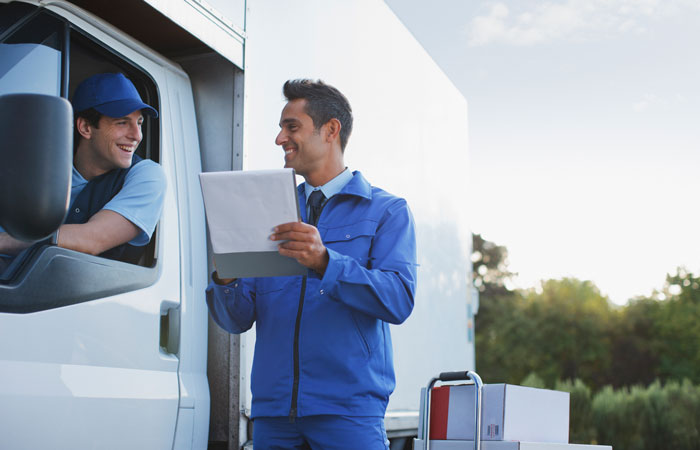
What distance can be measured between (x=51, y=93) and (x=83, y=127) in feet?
0.93

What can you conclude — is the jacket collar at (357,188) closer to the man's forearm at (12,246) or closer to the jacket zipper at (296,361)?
the jacket zipper at (296,361)

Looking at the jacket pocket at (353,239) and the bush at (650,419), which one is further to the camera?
the bush at (650,419)

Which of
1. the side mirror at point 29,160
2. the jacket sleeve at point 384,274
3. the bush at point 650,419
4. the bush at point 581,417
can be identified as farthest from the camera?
the bush at point 581,417

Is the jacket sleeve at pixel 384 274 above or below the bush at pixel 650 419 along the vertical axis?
above

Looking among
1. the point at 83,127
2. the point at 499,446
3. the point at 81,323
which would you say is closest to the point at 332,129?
the point at 83,127

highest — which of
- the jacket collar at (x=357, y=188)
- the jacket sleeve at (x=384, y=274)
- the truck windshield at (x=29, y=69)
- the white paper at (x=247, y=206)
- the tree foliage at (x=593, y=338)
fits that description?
the truck windshield at (x=29, y=69)

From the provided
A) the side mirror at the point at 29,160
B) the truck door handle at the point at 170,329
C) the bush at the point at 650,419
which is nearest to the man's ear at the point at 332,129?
the truck door handle at the point at 170,329

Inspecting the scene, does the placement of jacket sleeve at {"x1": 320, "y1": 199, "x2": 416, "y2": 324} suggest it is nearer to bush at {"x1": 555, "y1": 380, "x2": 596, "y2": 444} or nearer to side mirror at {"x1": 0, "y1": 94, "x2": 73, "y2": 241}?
side mirror at {"x1": 0, "y1": 94, "x2": 73, "y2": 241}

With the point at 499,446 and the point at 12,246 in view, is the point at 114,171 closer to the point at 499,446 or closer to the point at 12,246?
the point at 12,246

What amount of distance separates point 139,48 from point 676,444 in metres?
12.5

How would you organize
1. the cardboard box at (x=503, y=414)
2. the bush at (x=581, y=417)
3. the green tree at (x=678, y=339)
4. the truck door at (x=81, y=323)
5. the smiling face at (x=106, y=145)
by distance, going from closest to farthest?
the truck door at (x=81, y=323), the smiling face at (x=106, y=145), the cardboard box at (x=503, y=414), the bush at (x=581, y=417), the green tree at (x=678, y=339)

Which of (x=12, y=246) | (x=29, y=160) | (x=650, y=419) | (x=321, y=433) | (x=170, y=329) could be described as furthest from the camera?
(x=650, y=419)

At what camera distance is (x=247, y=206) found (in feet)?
6.70

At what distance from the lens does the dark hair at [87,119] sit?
2.40 metres
